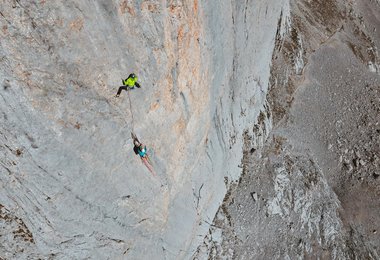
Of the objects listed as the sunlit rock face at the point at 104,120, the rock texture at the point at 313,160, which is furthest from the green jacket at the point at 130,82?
the rock texture at the point at 313,160

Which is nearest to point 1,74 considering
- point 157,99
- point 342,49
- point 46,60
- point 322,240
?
point 46,60

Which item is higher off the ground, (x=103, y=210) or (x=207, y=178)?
(x=207, y=178)

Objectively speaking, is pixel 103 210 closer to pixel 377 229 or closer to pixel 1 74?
pixel 1 74

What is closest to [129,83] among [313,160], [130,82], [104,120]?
[130,82]

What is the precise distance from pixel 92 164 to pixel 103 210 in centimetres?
173

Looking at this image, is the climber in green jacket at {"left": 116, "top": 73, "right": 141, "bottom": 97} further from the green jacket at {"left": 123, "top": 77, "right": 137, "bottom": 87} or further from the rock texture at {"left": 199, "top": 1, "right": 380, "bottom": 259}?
the rock texture at {"left": 199, "top": 1, "right": 380, "bottom": 259}

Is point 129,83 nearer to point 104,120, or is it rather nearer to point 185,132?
point 104,120

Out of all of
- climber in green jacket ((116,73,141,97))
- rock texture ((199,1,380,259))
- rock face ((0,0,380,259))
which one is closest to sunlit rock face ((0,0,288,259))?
rock face ((0,0,380,259))

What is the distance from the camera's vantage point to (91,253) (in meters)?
12.3

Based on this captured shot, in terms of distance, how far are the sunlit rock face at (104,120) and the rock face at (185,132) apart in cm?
4

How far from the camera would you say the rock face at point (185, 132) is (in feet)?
32.4

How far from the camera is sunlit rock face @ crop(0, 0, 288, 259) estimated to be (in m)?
9.47

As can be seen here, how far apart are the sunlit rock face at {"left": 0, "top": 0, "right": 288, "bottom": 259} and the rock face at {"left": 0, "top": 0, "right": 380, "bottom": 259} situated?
0.04 m

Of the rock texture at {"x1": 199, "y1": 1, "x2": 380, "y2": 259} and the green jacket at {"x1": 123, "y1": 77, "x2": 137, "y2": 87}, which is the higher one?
the rock texture at {"x1": 199, "y1": 1, "x2": 380, "y2": 259}
